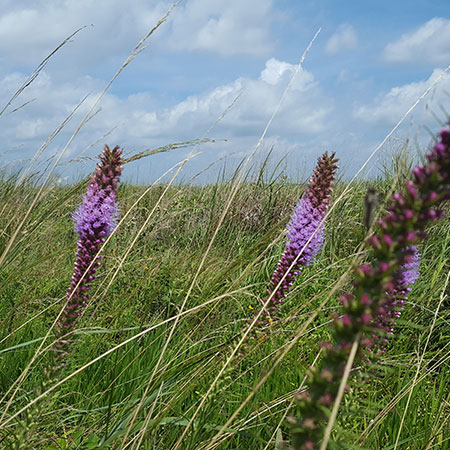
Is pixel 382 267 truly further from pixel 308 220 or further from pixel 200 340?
pixel 308 220

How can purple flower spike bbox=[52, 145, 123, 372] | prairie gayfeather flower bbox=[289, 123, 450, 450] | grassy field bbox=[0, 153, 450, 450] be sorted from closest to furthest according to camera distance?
prairie gayfeather flower bbox=[289, 123, 450, 450] < grassy field bbox=[0, 153, 450, 450] < purple flower spike bbox=[52, 145, 123, 372]

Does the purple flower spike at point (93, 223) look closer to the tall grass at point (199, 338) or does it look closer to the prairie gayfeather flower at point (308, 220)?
the tall grass at point (199, 338)

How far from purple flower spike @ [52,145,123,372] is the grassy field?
0.39 feet

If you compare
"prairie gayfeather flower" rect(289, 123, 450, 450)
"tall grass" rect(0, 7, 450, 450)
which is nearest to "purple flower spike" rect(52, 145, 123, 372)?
"tall grass" rect(0, 7, 450, 450)

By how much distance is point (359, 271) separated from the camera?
0.79 m

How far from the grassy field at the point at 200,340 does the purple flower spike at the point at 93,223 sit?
120mm

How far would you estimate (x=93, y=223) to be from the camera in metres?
2.73

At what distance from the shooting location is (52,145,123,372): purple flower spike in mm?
2576

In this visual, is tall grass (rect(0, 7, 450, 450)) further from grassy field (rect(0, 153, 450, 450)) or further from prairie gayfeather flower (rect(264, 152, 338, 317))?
prairie gayfeather flower (rect(264, 152, 338, 317))

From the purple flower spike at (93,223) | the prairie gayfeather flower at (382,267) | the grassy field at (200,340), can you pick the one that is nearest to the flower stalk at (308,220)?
the grassy field at (200,340)

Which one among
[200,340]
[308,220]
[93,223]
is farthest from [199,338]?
[200,340]

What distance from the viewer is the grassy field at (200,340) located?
1.84 meters

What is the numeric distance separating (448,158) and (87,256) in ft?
7.59

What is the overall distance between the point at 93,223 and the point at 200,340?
3.55 ft
